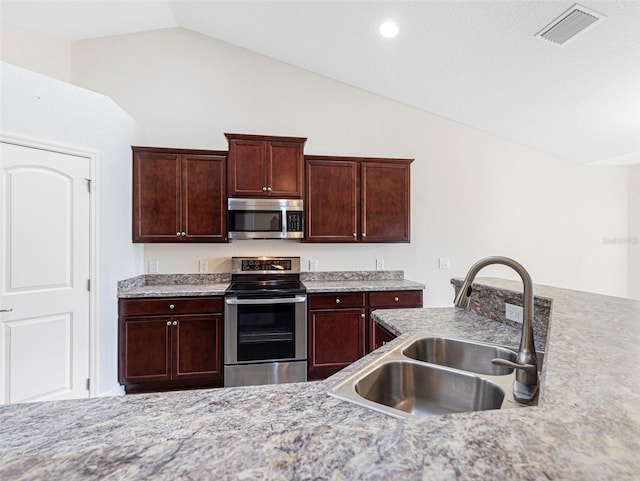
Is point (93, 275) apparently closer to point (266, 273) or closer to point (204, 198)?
point (204, 198)

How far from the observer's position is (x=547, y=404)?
63 cm

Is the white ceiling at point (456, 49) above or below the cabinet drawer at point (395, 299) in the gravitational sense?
above

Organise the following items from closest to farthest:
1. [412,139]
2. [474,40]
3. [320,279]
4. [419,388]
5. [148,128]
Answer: [419,388] → [474,40] → [148,128] → [320,279] → [412,139]

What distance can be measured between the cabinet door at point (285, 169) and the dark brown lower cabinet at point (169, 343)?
119cm

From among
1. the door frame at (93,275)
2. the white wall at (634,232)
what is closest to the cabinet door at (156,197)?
the door frame at (93,275)

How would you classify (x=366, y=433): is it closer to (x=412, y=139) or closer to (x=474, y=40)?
(x=474, y=40)

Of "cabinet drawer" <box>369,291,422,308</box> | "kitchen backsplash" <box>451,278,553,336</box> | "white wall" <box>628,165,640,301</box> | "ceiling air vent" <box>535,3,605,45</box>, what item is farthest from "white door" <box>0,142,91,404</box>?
"white wall" <box>628,165,640,301</box>

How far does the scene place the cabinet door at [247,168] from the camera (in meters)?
3.08

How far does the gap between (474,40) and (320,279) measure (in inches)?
103

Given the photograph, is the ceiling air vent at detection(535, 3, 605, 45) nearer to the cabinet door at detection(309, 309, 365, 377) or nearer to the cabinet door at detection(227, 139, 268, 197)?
the cabinet door at detection(227, 139, 268, 197)

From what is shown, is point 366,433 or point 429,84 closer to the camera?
point 366,433

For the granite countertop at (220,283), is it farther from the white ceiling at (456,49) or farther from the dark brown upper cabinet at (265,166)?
the white ceiling at (456,49)

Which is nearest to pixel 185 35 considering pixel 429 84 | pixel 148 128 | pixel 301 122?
pixel 148 128

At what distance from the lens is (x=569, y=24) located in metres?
2.24
